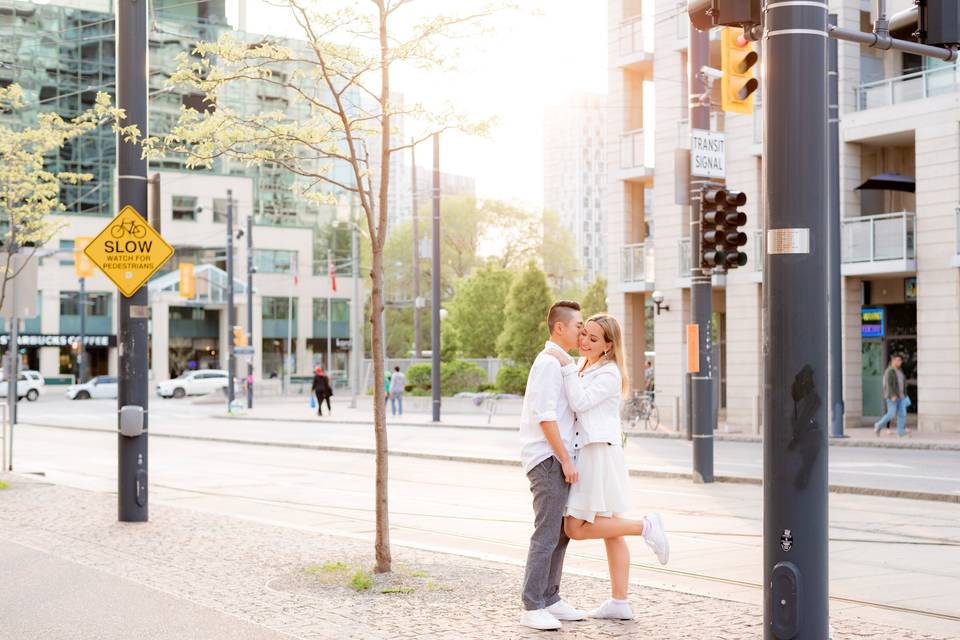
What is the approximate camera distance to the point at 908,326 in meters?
31.0

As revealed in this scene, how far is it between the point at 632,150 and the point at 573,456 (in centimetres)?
3055

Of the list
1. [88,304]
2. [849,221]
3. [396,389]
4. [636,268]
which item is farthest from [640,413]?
[88,304]

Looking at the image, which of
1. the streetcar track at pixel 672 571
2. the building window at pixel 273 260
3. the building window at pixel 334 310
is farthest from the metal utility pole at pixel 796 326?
the building window at pixel 334 310

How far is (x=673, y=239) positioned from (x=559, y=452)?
2887 centimetres

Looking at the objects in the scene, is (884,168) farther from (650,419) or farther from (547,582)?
(547,582)

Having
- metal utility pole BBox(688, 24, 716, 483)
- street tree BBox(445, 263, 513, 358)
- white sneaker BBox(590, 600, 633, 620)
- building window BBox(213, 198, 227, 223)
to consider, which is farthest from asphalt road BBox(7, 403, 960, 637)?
building window BBox(213, 198, 227, 223)

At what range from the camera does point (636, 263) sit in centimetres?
3659

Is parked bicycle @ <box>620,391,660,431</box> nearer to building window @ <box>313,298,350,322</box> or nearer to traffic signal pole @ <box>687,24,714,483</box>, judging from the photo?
traffic signal pole @ <box>687,24,714,483</box>

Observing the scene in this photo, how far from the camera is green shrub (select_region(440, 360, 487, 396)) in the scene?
1938 inches

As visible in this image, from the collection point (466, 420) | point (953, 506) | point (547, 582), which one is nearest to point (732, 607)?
point (547, 582)

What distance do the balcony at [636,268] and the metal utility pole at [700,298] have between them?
1868cm

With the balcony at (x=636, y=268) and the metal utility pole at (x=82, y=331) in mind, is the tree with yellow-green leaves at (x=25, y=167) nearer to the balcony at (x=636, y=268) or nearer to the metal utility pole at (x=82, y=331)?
the balcony at (x=636, y=268)

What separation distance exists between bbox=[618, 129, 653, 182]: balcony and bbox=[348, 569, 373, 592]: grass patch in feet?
94.6

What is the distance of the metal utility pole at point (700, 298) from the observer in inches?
644
